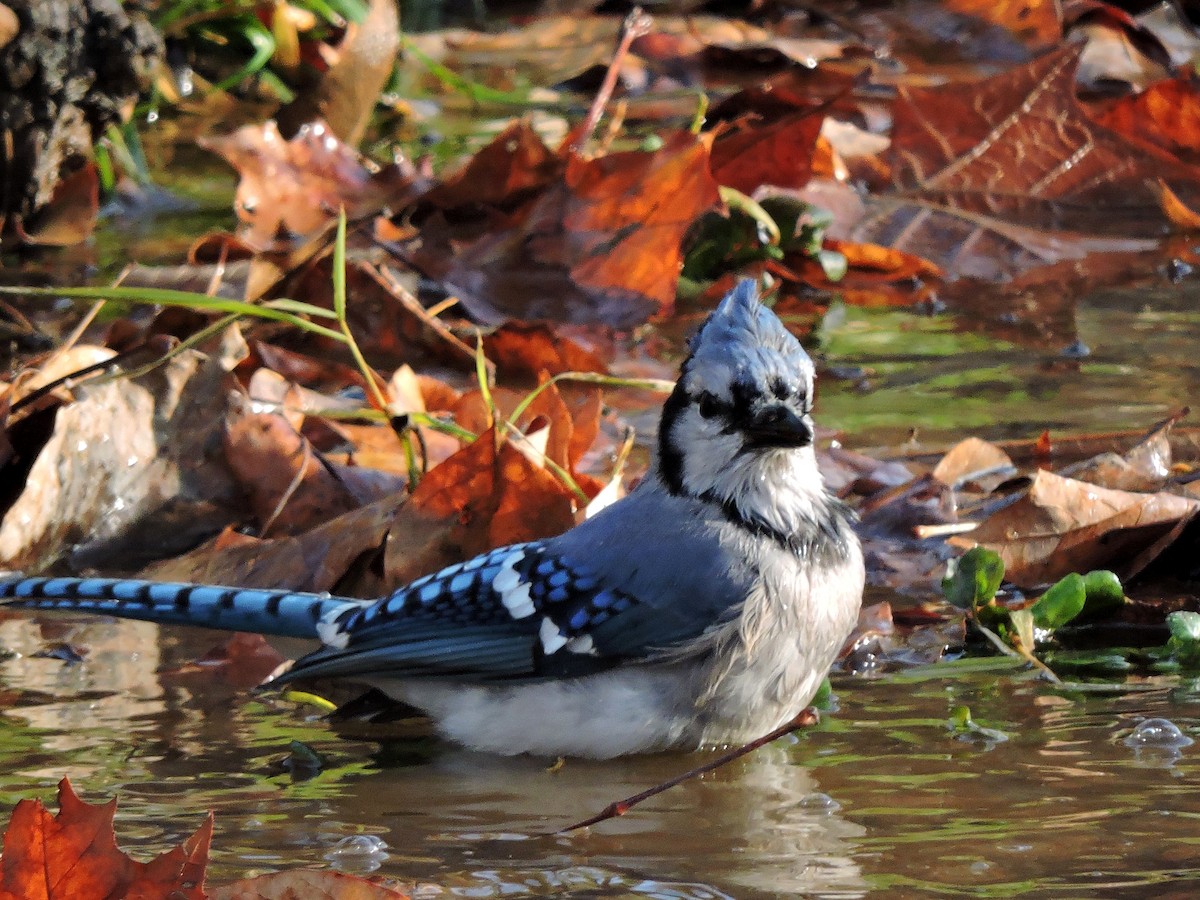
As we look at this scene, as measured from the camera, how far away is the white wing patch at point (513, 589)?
3119mm

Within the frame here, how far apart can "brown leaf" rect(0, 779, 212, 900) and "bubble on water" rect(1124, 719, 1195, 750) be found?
146 cm

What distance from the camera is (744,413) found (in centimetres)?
307

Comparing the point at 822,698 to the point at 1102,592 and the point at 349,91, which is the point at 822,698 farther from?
the point at 349,91

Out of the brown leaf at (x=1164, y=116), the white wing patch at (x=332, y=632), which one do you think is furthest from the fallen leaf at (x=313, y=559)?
the brown leaf at (x=1164, y=116)

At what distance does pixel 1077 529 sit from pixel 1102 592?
31cm

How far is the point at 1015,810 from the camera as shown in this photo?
Result: 254cm

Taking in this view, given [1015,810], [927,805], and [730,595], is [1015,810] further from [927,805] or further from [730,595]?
[730,595]

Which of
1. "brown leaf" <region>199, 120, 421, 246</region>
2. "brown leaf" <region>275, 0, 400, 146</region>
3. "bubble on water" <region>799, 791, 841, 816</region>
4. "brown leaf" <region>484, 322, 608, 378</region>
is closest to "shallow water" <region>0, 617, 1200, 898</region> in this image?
"bubble on water" <region>799, 791, 841, 816</region>

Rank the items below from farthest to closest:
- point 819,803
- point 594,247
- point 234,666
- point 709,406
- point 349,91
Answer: point 349,91, point 594,247, point 234,666, point 709,406, point 819,803

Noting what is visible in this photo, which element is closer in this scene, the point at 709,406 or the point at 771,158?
the point at 709,406

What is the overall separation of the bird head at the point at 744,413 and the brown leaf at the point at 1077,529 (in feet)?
1.85

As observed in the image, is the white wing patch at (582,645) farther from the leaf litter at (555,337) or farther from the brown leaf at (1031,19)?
the brown leaf at (1031,19)

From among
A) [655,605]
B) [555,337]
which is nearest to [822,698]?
[655,605]

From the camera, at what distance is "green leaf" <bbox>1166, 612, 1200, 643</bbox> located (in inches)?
120
